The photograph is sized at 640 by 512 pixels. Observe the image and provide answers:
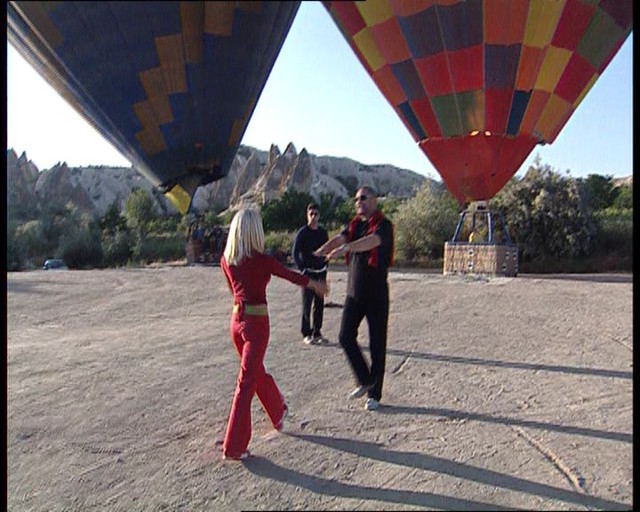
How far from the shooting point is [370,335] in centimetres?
316

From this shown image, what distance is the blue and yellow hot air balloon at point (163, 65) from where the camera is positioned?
36.8 inches

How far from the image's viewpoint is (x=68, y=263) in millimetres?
16141

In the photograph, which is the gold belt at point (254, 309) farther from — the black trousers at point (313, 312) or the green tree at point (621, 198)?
the green tree at point (621, 198)

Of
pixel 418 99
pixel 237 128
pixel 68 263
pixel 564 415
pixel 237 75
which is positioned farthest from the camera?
pixel 68 263

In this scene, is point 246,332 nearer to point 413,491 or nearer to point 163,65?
point 413,491

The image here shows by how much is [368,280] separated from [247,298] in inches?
32.0

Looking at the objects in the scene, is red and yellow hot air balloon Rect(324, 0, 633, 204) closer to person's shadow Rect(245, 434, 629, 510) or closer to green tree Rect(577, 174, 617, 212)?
person's shadow Rect(245, 434, 629, 510)

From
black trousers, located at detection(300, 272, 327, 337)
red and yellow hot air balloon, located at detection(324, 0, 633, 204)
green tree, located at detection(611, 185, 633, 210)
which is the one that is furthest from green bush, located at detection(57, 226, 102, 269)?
green tree, located at detection(611, 185, 633, 210)

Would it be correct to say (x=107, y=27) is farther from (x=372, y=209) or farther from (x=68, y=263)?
(x=68, y=263)

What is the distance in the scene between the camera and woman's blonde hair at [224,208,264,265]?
2438mm

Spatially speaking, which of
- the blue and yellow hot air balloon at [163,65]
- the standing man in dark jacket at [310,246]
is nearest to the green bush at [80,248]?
the standing man in dark jacket at [310,246]

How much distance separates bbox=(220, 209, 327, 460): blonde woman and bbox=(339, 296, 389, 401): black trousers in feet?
1.95

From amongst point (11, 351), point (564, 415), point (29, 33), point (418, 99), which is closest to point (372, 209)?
point (564, 415)

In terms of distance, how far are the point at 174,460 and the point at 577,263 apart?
16.3m
